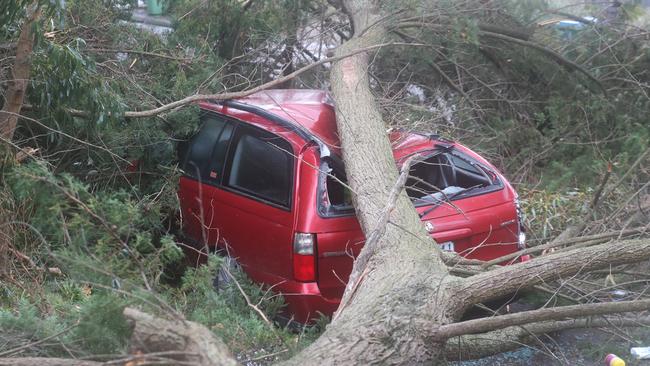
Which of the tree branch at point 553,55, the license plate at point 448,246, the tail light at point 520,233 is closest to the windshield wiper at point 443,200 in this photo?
the license plate at point 448,246

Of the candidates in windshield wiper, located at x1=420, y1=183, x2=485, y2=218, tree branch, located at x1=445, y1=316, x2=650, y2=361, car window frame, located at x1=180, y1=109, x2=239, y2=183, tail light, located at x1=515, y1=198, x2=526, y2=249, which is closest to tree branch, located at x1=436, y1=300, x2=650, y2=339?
tree branch, located at x1=445, y1=316, x2=650, y2=361

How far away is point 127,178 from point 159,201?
1.77ft

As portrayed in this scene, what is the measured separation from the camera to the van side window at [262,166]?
5434 millimetres

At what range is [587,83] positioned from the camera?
29.7ft

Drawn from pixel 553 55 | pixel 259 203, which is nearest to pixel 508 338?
pixel 259 203

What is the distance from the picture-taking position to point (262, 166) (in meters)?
5.66

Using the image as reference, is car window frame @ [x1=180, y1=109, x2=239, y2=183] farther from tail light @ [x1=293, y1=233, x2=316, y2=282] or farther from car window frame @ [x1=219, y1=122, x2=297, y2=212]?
tail light @ [x1=293, y1=233, x2=316, y2=282]

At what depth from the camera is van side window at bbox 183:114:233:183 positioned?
5.99 meters

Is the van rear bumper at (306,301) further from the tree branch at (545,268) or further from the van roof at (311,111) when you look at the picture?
the van roof at (311,111)

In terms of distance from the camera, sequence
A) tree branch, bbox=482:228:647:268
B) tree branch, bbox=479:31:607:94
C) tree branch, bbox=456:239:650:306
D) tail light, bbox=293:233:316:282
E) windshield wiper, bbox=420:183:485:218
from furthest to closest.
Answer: tree branch, bbox=479:31:607:94
windshield wiper, bbox=420:183:485:218
tree branch, bbox=482:228:647:268
tail light, bbox=293:233:316:282
tree branch, bbox=456:239:650:306

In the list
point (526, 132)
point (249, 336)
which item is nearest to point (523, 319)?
point (249, 336)

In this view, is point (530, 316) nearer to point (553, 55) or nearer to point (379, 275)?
point (379, 275)

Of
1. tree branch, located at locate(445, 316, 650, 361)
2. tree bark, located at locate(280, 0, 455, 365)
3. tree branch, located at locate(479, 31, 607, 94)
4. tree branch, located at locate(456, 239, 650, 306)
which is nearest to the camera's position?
tree bark, located at locate(280, 0, 455, 365)

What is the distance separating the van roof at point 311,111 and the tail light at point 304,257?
94 centimetres
